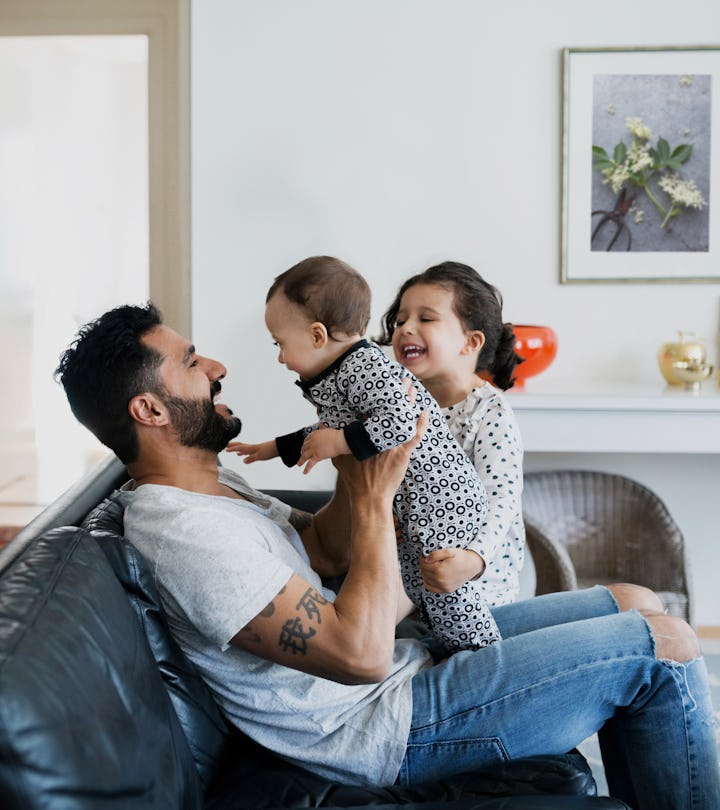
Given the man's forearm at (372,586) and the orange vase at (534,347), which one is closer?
the man's forearm at (372,586)

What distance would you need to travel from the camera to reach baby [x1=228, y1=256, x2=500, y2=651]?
5.85 ft

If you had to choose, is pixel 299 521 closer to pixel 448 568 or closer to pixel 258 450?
pixel 258 450

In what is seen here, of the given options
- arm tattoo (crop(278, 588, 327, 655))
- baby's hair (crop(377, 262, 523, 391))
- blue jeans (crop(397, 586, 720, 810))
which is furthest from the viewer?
baby's hair (crop(377, 262, 523, 391))

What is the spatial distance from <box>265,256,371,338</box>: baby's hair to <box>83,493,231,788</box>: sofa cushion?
541 mm

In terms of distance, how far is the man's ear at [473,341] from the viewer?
2.33 metres

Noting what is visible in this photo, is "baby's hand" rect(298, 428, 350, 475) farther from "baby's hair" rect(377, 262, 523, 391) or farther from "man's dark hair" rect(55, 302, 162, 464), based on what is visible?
"baby's hair" rect(377, 262, 523, 391)

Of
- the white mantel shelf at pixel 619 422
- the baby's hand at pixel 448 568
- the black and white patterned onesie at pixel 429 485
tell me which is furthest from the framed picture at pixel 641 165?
the baby's hand at pixel 448 568

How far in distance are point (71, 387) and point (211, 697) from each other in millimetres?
567

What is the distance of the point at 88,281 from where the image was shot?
24.0ft

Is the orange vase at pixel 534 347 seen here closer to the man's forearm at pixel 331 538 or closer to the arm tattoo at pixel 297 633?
the man's forearm at pixel 331 538

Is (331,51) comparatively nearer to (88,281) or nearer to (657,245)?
(657,245)

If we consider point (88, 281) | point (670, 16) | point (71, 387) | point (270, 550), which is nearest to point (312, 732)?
point (270, 550)

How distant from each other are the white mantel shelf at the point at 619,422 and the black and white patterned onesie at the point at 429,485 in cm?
132

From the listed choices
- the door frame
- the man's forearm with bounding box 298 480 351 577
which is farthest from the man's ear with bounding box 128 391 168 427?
the door frame
